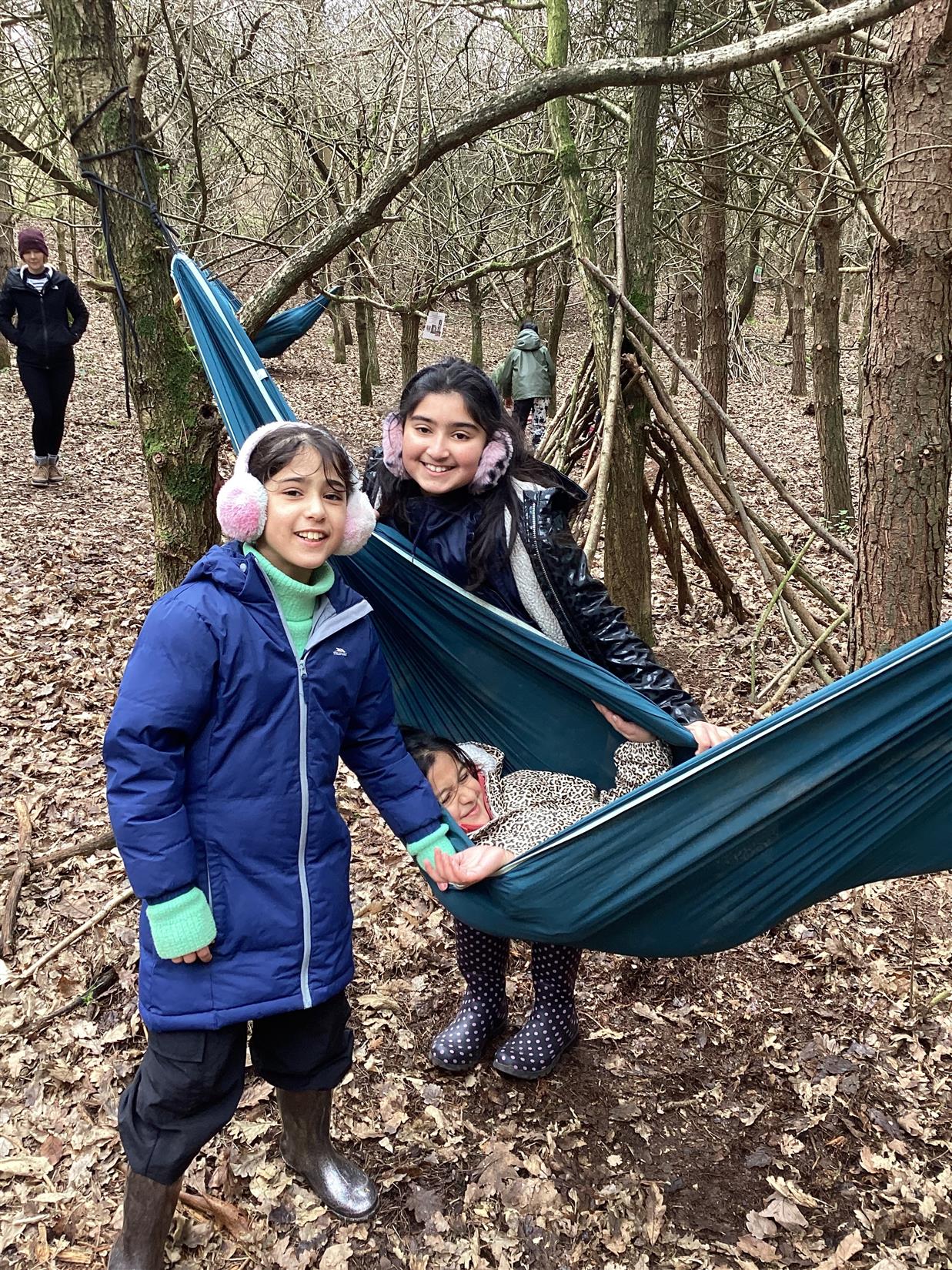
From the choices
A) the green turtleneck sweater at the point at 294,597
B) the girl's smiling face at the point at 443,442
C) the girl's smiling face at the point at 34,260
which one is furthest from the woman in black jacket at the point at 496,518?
the girl's smiling face at the point at 34,260

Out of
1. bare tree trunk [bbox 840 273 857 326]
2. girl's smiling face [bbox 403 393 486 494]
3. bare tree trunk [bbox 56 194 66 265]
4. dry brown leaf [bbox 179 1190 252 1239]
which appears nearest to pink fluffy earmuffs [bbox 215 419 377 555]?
girl's smiling face [bbox 403 393 486 494]

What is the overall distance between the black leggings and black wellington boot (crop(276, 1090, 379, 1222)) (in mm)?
5197

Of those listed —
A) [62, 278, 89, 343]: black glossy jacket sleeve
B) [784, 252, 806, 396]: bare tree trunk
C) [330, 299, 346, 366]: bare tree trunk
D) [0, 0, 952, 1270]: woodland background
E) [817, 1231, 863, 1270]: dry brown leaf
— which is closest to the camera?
[817, 1231, 863, 1270]: dry brown leaf

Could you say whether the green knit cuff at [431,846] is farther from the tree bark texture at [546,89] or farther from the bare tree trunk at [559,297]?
the bare tree trunk at [559,297]

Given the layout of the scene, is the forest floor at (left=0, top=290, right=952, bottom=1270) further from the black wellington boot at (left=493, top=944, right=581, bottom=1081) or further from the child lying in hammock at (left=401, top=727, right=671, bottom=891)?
the child lying in hammock at (left=401, top=727, right=671, bottom=891)

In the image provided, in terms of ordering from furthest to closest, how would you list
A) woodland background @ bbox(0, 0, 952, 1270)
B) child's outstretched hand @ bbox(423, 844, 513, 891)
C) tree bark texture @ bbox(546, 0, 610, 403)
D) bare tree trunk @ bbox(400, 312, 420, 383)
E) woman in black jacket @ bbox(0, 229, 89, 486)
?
bare tree trunk @ bbox(400, 312, 420, 383)
woman in black jacket @ bbox(0, 229, 89, 486)
tree bark texture @ bbox(546, 0, 610, 403)
woodland background @ bbox(0, 0, 952, 1270)
child's outstretched hand @ bbox(423, 844, 513, 891)

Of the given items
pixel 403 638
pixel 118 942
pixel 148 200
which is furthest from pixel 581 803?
pixel 148 200

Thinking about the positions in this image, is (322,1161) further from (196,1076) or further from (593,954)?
(593,954)

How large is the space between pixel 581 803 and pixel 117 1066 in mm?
1239

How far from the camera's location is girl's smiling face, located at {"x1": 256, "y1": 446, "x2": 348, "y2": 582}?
4.87 feet

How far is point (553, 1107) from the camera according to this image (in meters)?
2.04

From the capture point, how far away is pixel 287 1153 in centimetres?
180

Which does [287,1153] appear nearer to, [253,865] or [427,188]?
[253,865]

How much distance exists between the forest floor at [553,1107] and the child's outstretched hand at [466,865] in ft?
2.36
